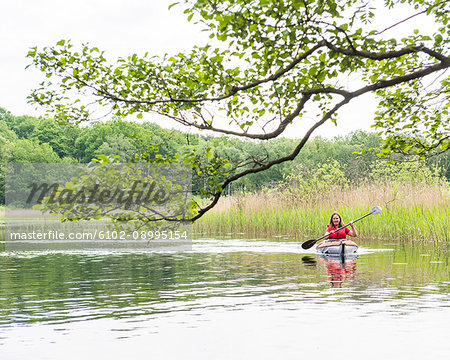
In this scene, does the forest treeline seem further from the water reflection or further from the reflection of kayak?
the water reflection

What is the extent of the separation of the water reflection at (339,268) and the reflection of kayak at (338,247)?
5.4 inches

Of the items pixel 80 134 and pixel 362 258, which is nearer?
pixel 362 258

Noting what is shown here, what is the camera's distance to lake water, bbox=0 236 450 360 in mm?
7223

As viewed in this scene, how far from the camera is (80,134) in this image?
99500 millimetres

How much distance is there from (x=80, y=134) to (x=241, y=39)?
310ft

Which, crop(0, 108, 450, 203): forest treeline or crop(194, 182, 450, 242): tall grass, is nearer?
crop(194, 182, 450, 242): tall grass

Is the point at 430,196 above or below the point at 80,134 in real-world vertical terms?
below

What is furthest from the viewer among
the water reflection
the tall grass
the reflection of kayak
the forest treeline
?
the forest treeline

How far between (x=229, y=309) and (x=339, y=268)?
20.5 ft

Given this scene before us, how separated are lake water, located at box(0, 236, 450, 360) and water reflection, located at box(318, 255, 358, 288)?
0.13 ft

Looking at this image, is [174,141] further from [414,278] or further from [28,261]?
[414,278]

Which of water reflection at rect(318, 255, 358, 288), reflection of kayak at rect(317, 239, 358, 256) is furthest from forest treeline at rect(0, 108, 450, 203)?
water reflection at rect(318, 255, 358, 288)

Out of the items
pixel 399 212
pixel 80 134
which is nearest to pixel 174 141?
pixel 80 134

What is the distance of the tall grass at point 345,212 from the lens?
21.4 metres
